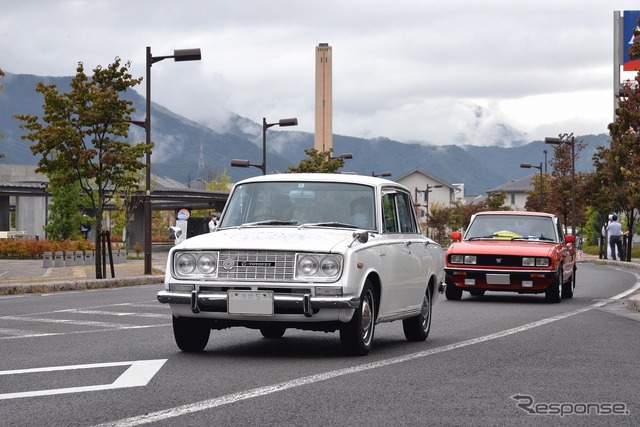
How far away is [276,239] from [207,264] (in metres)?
0.66

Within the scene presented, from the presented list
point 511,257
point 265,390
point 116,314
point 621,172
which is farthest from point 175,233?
point 621,172

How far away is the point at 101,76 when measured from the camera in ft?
96.5

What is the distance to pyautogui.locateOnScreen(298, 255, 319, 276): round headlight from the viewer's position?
968 centimetres

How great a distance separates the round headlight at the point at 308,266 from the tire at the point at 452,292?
10.5 meters

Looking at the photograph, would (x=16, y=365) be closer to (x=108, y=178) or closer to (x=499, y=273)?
(x=499, y=273)

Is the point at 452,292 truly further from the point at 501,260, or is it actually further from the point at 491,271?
the point at 501,260

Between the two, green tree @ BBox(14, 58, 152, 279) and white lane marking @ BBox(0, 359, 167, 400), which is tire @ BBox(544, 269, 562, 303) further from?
green tree @ BBox(14, 58, 152, 279)

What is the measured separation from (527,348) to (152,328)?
4887 mm

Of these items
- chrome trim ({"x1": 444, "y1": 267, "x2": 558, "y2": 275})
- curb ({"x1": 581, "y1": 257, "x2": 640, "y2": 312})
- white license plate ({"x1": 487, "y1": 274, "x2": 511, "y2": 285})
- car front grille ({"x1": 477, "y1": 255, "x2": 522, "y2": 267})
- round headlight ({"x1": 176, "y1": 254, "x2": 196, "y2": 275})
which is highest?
round headlight ({"x1": 176, "y1": 254, "x2": 196, "y2": 275})

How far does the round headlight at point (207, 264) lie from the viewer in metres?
9.88

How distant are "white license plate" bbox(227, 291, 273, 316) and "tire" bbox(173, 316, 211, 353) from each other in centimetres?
59

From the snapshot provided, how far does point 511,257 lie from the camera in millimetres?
19406

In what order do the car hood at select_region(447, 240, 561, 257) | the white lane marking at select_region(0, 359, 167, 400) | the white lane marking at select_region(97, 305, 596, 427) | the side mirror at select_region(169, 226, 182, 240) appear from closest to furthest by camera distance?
the white lane marking at select_region(97, 305, 596, 427) < the white lane marking at select_region(0, 359, 167, 400) < the side mirror at select_region(169, 226, 182, 240) < the car hood at select_region(447, 240, 561, 257)

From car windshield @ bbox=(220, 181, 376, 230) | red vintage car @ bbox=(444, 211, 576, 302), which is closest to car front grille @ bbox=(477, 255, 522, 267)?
red vintage car @ bbox=(444, 211, 576, 302)
